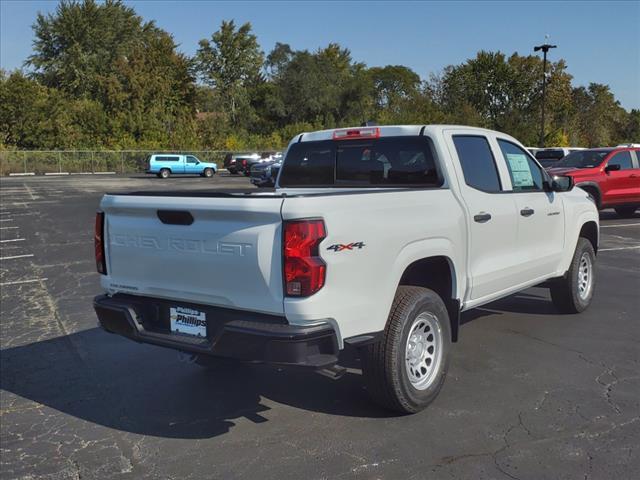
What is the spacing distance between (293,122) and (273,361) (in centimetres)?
7108

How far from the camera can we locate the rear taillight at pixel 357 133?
202 inches

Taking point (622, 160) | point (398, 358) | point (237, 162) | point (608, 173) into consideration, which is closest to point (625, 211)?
point (622, 160)

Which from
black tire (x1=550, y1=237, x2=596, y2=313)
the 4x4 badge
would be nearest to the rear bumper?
the 4x4 badge

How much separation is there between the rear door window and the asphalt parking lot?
150 cm

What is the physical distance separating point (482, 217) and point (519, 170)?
1.13 m

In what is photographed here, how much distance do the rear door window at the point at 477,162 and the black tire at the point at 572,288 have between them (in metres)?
1.79

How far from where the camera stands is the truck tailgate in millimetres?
3457

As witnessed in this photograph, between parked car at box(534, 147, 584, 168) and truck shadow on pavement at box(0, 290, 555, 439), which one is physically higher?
parked car at box(534, 147, 584, 168)

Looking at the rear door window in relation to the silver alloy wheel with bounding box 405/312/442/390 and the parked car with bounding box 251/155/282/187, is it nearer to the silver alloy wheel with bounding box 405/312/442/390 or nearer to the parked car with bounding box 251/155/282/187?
the silver alloy wheel with bounding box 405/312/442/390

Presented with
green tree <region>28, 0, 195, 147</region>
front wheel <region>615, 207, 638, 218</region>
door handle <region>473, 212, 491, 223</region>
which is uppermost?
green tree <region>28, 0, 195, 147</region>

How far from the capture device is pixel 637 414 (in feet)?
13.6

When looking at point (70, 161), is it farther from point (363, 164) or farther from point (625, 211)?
point (363, 164)

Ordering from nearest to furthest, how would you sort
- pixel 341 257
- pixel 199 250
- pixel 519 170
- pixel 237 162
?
pixel 341 257 → pixel 199 250 → pixel 519 170 → pixel 237 162

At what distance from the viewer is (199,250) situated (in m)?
3.73
